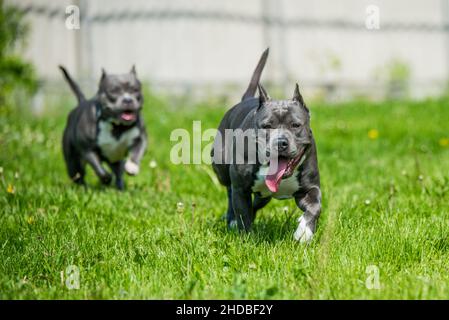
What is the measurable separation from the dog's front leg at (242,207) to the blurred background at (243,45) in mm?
7234

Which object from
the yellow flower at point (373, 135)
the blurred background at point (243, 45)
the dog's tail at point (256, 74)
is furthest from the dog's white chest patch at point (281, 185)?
the blurred background at point (243, 45)

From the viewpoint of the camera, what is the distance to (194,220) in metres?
4.68

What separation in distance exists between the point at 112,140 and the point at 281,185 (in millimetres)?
2541

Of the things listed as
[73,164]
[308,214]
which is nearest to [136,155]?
[73,164]

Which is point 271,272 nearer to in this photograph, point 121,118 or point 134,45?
point 121,118

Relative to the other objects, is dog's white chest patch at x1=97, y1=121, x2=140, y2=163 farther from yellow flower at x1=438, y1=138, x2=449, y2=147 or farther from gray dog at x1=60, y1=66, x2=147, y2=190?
yellow flower at x1=438, y1=138, x2=449, y2=147

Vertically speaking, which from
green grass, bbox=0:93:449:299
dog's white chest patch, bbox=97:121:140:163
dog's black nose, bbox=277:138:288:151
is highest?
dog's white chest patch, bbox=97:121:140:163

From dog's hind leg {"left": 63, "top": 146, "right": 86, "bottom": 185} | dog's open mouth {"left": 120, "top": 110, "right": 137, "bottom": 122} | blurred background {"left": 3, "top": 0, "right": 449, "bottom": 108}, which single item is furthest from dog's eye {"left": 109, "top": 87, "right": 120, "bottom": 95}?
Answer: blurred background {"left": 3, "top": 0, "right": 449, "bottom": 108}

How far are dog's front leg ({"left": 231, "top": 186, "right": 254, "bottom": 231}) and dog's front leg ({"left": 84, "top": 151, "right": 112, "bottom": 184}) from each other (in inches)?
90.4

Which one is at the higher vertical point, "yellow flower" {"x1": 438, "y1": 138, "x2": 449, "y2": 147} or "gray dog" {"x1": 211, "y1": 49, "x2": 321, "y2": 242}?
"yellow flower" {"x1": 438, "y1": 138, "x2": 449, "y2": 147}

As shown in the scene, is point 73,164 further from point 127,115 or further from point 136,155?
point 127,115

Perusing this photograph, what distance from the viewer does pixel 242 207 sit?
4207mm

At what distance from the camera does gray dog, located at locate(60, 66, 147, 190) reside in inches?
244
